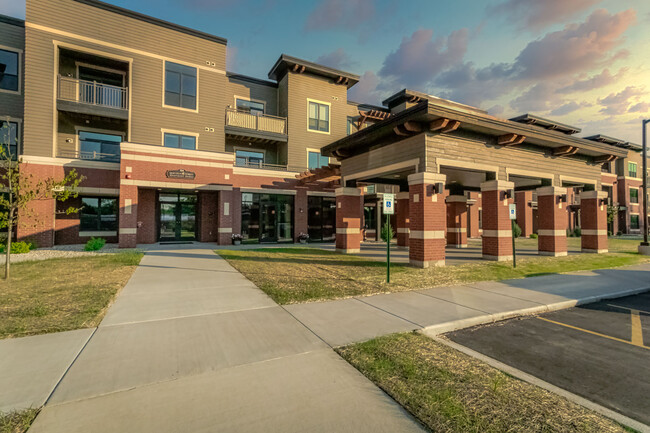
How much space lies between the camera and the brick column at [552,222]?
14.7 meters

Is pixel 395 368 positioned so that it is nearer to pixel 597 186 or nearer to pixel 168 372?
pixel 168 372

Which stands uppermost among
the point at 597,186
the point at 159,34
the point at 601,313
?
the point at 159,34

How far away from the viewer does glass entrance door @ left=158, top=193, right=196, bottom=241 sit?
19234 mm

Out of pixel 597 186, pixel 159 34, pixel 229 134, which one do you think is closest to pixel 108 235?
pixel 229 134

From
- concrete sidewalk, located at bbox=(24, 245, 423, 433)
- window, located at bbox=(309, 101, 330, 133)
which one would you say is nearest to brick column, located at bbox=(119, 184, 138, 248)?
concrete sidewalk, located at bbox=(24, 245, 423, 433)

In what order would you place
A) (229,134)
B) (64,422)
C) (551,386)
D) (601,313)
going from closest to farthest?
1. (64,422)
2. (551,386)
3. (601,313)
4. (229,134)

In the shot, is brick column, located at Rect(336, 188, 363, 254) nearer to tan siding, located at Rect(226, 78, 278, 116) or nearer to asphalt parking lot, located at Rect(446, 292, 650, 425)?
asphalt parking lot, located at Rect(446, 292, 650, 425)

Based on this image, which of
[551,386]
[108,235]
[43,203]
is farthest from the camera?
[108,235]

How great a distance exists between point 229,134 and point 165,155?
211 inches

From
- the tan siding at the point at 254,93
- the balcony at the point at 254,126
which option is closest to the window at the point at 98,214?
the balcony at the point at 254,126

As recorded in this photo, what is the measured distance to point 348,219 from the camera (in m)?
15.5

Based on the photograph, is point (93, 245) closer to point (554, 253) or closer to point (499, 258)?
point (499, 258)

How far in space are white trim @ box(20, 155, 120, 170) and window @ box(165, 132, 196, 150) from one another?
11.2 feet

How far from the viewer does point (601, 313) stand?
20.5ft
